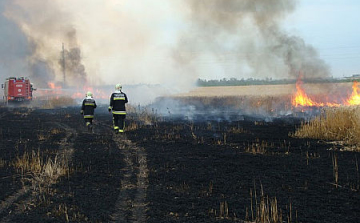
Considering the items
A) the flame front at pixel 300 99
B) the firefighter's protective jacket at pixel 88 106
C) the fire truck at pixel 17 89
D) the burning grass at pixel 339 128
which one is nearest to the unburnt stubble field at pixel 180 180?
the burning grass at pixel 339 128

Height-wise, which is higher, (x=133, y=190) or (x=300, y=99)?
(x=300, y=99)

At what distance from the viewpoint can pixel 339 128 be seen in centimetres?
1462

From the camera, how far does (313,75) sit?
32.8 metres

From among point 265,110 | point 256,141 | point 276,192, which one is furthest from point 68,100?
point 276,192

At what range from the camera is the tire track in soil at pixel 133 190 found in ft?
20.5

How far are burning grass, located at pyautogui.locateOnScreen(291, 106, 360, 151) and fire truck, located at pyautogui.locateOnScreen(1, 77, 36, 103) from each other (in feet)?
118

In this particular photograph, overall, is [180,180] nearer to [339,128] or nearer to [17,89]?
[339,128]

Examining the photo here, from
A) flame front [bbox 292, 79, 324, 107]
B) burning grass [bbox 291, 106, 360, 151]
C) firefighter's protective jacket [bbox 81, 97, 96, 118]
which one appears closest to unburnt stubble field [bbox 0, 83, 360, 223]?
burning grass [bbox 291, 106, 360, 151]

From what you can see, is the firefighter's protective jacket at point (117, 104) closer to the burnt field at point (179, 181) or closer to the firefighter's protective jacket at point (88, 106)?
the firefighter's protective jacket at point (88, 106)

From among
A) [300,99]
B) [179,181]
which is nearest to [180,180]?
[179,181]

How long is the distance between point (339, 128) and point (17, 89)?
38401 mm

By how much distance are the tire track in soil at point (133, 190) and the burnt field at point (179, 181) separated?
2 cm

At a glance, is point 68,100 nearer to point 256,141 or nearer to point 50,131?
point 50,131

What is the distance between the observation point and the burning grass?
1321cm
